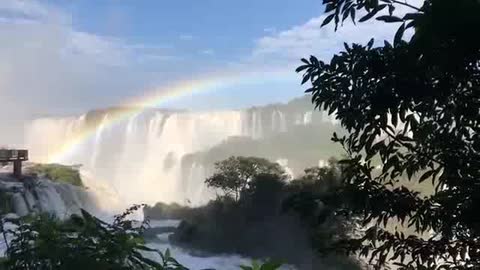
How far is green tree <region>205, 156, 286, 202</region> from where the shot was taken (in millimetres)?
11906

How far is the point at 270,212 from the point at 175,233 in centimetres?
→ 189

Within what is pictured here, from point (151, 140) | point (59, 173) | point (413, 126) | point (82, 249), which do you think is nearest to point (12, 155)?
point (59, 173)

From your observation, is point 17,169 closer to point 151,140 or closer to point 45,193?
point 45,193

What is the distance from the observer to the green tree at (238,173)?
11906 mm

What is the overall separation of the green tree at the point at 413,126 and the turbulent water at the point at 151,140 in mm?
16603

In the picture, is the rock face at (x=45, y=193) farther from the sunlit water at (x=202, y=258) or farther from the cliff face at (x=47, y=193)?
the sunlit water at (x=202, y=258)

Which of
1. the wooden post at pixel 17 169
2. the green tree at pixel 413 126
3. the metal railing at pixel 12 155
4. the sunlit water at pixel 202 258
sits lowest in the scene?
the sunlit water at pixel 202 258

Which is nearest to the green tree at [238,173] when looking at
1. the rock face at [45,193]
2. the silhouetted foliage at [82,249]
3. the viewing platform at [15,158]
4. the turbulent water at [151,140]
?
the rock face at [45,193]

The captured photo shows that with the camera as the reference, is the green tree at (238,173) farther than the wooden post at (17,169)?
Yes

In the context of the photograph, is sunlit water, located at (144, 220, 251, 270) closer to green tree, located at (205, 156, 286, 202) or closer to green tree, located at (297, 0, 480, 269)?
green tree, located at (205, 156, 286, 202)

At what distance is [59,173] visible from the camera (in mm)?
Answer: 13633

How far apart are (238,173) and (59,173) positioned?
391 centimetres

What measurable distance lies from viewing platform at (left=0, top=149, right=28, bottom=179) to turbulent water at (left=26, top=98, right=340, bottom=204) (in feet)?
19.1

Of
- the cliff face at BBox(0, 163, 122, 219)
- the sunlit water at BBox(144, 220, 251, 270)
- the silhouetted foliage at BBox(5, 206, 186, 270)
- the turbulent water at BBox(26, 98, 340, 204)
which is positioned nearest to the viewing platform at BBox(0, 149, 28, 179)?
the cliff face at BBox(0, 163, 122, 219)
